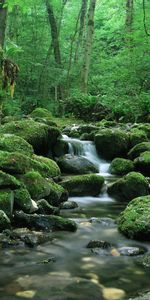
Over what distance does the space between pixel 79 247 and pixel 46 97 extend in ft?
51.4

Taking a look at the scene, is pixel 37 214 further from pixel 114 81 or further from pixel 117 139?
pixel 114 81

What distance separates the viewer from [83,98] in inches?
688

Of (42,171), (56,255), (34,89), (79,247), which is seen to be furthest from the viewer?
(34,89)

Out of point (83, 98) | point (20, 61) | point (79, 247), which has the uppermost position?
point (20, 61)

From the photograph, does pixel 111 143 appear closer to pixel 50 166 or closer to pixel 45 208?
pixel 50 166

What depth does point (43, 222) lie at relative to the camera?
552 cm

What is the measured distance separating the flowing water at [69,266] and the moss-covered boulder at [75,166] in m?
3.80

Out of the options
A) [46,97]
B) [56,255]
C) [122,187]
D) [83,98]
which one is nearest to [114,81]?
[83,98]

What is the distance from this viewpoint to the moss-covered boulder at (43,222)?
5.46m

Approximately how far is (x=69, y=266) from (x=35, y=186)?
2380mm

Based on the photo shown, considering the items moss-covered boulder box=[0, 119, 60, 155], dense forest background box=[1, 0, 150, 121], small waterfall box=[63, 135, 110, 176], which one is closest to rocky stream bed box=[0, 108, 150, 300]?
moss-covered boulder box=[0, 119, 60, 155]

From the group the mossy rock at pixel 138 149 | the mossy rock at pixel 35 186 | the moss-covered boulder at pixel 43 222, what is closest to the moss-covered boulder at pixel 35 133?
the mossy rock at pixel 138 149

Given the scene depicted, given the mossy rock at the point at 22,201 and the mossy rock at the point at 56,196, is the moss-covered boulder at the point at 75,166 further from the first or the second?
the mossy rock at the point at 22,201

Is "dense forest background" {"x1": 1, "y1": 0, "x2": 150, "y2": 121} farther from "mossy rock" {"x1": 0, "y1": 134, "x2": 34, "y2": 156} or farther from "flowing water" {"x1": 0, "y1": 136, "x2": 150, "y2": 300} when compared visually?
"flowing water" {"x1": 0, "y1": 136, "x2": 150, "y2": 300}
